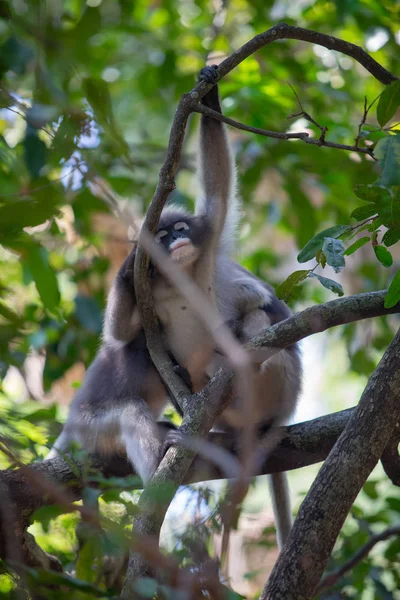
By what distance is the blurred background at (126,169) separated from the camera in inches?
91.5

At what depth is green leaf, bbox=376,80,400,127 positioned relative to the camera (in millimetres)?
2428

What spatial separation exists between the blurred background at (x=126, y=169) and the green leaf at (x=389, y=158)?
0.61ft

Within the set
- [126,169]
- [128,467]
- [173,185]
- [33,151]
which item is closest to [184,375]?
[128,467]

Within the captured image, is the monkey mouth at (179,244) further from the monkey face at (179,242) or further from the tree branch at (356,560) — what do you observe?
the tree branch at (356,560)

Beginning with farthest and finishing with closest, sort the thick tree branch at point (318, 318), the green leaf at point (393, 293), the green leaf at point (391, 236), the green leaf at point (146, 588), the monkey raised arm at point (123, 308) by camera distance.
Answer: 1. the monkey raised arm at point (123, 308)
2. the thick tree branch at point (318, 318)
3. the green leaf at point (393, 293)
4. the green leaf at point (391, 236)
5. the green leaf at point (146, 588)

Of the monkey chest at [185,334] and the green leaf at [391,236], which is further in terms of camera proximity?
the monkey chest at [185,334]

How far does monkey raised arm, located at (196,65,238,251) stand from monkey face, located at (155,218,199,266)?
0.17 metres

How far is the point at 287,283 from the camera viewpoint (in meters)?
2.67

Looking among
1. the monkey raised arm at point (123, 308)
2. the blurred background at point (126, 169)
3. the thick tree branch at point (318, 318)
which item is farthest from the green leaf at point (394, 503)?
the monkey raised arm at point (123, 308)

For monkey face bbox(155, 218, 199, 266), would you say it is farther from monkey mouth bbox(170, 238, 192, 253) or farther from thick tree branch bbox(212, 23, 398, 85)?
thick tree branch bbox(212, 23, 398, 85)

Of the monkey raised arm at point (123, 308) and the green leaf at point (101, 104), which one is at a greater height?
the monkey raised arm at point (123, 308)

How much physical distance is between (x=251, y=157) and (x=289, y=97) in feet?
2.02

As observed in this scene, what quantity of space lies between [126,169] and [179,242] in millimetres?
2809

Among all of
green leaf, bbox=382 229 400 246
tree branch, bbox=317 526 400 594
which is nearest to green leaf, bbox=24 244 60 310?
green leaf, bbox=382 229 400 246
